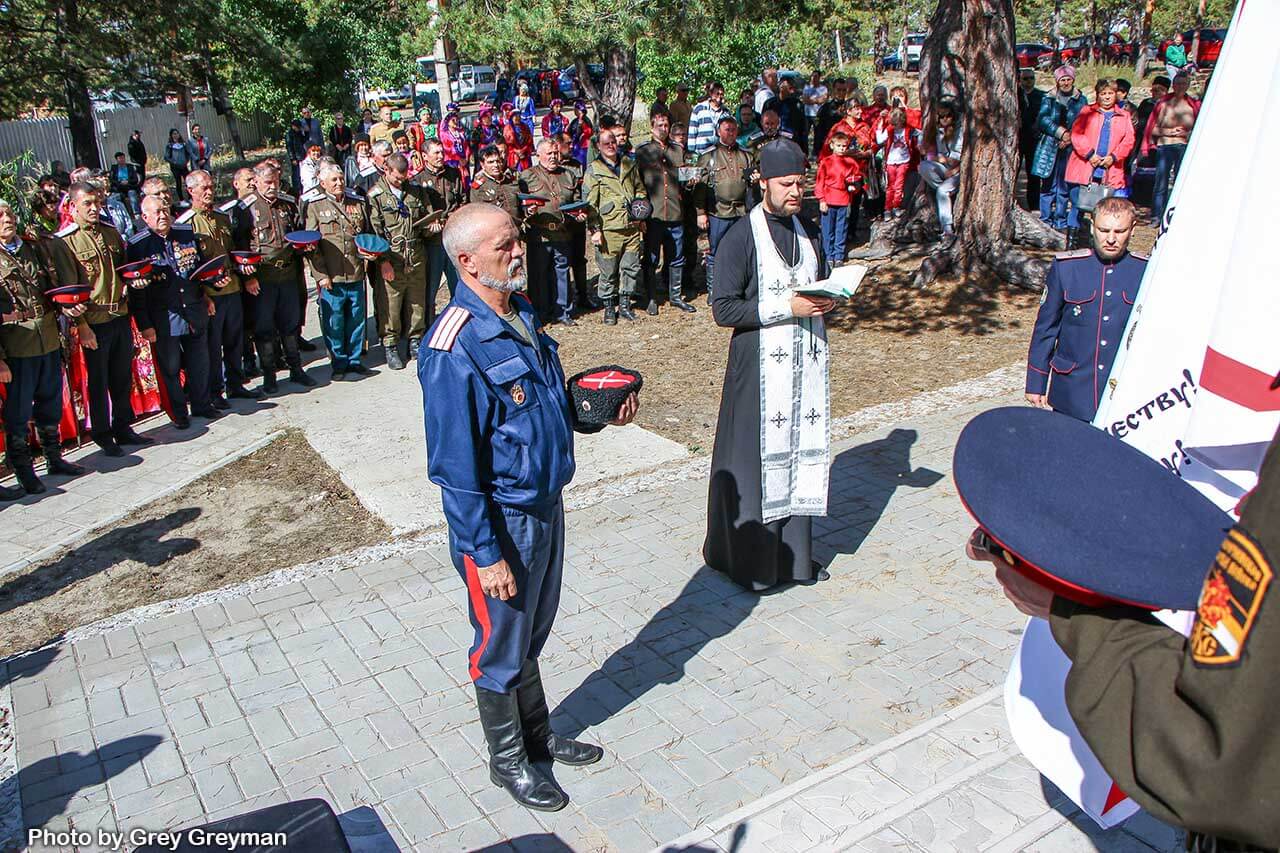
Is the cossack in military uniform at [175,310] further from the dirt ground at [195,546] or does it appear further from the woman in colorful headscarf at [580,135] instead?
the woman in colorful headscarf at [580,135]

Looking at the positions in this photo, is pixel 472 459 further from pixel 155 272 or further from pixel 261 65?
pixel 261 65

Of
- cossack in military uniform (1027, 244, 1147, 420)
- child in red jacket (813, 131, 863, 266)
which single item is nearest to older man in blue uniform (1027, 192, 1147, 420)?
cossack in military uniform (1027, 244, 1147, 420)

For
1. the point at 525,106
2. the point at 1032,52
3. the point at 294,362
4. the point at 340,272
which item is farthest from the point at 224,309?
the point at 1032,52

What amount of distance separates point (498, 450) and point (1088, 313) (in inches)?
132

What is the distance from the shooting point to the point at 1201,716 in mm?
1292

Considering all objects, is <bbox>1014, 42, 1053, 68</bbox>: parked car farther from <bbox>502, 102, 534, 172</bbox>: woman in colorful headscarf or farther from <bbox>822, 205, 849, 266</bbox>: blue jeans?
<bbox>822, 205, 849, 266</bbox>: blue jeans

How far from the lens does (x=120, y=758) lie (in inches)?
168

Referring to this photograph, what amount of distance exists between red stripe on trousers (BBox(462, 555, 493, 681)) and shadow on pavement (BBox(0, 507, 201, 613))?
11.3 feet

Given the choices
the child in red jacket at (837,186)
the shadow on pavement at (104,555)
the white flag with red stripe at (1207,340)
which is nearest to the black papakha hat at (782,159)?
the white flag with red stripe at (1207,340)

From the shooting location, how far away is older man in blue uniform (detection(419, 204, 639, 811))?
3.48m

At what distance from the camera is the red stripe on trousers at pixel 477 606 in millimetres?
3625

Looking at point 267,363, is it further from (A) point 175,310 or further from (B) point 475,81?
(B) point 475,81

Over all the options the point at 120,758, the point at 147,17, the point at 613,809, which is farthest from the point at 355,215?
the point at 147,17

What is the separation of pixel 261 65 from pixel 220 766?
72.3 feet
